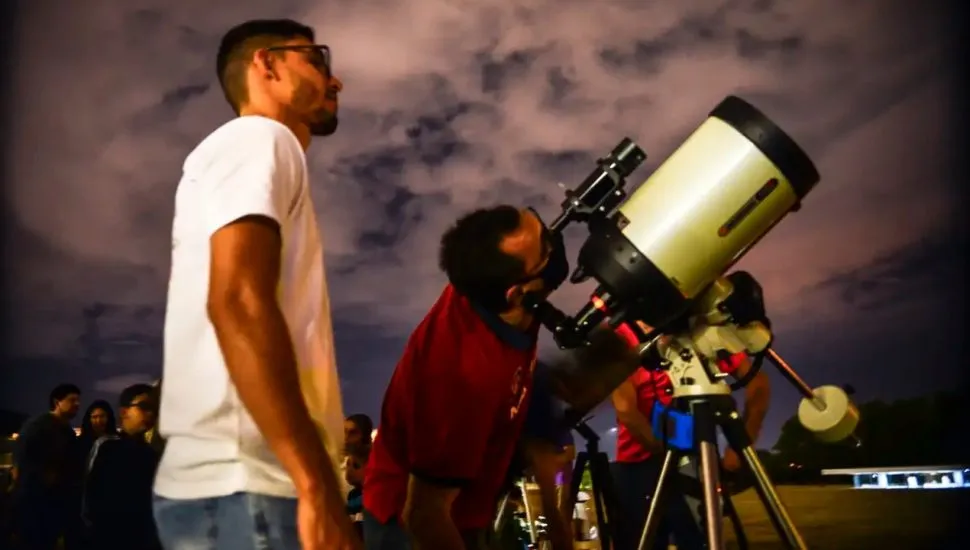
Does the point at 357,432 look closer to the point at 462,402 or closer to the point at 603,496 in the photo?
the point at 603,496

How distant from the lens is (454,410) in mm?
1411

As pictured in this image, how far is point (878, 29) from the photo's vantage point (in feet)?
9.82

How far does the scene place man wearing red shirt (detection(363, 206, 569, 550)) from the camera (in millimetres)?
1403

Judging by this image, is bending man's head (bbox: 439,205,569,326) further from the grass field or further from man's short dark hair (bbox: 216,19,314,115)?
the grass field

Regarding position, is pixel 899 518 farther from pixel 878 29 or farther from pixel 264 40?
pixel 264 40

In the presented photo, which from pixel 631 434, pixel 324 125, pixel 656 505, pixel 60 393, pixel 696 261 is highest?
pixel 60 393

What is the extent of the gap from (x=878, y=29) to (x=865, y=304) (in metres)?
1.24

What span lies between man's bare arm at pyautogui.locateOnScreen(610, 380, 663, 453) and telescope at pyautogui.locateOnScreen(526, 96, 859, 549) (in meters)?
0.52

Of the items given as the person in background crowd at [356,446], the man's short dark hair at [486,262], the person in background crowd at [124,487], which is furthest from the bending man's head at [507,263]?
the person in background crowd at [124,487]

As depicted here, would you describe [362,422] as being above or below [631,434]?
above

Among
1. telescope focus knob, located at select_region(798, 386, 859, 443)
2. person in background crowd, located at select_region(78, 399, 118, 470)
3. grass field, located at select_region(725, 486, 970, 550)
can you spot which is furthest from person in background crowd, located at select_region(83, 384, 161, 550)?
telescope focus knob, located at select_region(798, 386, 859, 443)

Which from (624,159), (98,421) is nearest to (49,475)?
(98,421)

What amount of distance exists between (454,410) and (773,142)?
0.74 metres

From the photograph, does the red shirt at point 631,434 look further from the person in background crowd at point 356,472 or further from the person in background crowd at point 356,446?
the person in background crowd at point 356,446
